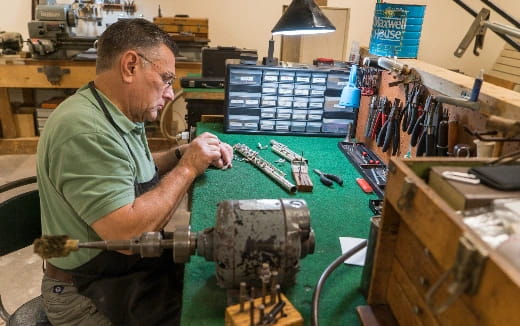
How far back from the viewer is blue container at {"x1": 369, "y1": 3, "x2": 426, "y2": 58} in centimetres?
164

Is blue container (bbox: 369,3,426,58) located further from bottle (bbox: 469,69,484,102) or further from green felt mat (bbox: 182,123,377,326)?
bottle (bbox: 469,69,484,102)

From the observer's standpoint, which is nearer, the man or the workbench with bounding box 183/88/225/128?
the man

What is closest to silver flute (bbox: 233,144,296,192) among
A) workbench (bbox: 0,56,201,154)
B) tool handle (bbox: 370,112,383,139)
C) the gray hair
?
tool handle (bbox: 370,112,383,139)

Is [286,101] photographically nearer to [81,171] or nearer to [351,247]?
[351,247]

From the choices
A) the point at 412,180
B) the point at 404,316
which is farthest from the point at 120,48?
the point at 404,316

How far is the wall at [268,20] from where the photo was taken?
12.0 feet

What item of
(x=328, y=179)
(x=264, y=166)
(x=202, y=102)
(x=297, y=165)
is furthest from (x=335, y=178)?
(x=202, y=102)

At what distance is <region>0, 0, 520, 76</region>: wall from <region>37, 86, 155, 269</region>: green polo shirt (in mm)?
2792

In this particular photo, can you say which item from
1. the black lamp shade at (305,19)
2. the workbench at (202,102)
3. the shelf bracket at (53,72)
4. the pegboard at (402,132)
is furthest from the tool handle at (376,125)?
the shelf bracket at (53,72)

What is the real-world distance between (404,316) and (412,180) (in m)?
0.29

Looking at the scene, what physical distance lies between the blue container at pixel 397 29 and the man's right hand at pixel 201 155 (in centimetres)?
83

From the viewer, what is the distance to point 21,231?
4.27 ft

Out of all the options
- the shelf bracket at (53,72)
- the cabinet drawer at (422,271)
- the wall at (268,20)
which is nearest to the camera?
the cabinet drawer at (422,271)

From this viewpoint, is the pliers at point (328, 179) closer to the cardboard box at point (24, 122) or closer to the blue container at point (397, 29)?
the blue container at point (397, 29)
